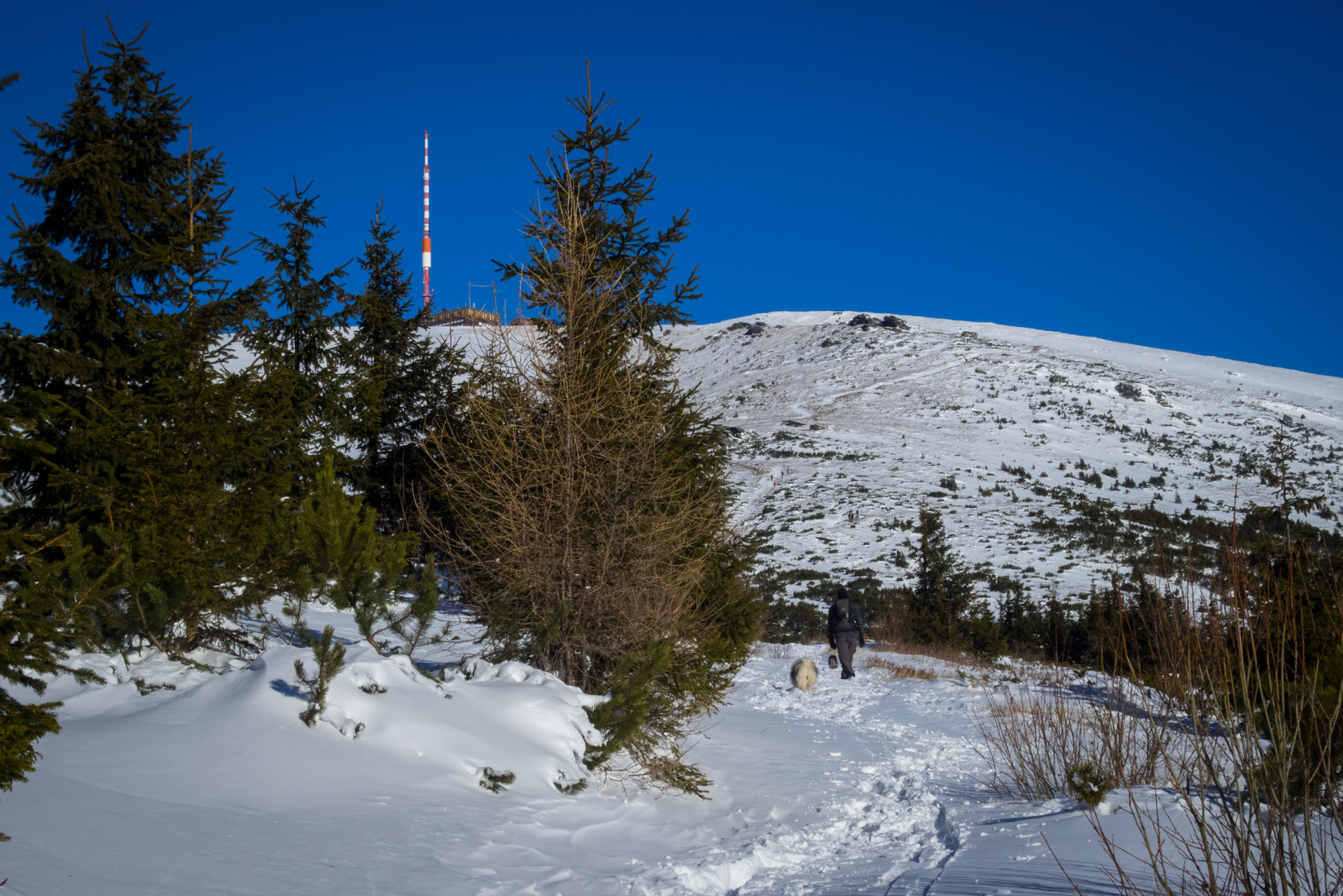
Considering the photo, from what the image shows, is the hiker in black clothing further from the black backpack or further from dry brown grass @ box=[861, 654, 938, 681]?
dry brown grass @ box=[861, 654, 938, 681]

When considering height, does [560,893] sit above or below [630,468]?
below

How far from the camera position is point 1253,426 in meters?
62.3

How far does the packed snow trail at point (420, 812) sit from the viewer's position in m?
3.85

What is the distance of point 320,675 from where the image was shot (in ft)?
18.1

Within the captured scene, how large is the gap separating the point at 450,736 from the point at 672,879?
6.36ft

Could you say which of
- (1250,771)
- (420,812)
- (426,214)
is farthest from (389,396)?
(426,214)

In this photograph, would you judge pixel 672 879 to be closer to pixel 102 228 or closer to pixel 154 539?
pixel 154 539

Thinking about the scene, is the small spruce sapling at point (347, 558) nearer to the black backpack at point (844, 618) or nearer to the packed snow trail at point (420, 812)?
the packed snow trail at point (420, 812)

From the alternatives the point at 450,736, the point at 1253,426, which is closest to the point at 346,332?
the point at 450,736

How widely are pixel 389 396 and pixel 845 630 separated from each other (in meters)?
11.0

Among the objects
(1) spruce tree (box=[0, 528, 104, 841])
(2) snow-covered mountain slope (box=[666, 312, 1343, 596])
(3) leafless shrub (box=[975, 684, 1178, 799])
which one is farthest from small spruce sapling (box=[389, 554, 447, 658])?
(2) snow-covered mountain slope (box=[666, 312, 1343, 596])

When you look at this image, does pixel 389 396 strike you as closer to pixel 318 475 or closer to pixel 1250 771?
pixel 318 475

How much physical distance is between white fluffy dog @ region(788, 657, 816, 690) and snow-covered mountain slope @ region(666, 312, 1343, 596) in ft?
16.6

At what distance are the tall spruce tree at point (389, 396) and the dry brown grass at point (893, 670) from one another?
9.55 metres
